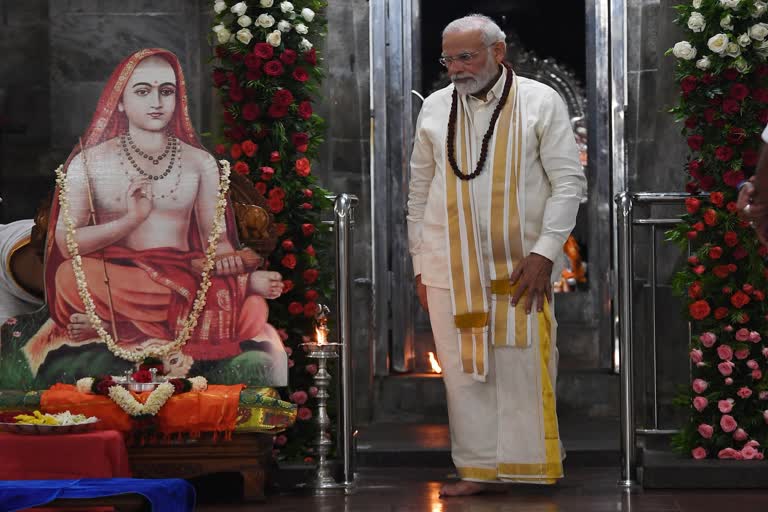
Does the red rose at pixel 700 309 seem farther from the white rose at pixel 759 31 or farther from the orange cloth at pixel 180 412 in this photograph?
the orange cloth at pixel 180 412

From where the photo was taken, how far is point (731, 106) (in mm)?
6938

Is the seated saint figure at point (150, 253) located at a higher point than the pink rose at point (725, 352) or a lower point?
higher

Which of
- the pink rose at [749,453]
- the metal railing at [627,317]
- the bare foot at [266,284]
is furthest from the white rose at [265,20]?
the pink rose at [749,453]

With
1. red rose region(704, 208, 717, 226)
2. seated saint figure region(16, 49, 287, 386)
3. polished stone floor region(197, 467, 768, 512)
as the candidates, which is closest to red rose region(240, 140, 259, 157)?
seated saint figure region(16, 49, 287, 386)

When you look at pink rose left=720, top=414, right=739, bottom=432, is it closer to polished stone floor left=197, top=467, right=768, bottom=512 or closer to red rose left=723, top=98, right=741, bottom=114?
polished stone floor left=197, top=467, right=768, bottom=512

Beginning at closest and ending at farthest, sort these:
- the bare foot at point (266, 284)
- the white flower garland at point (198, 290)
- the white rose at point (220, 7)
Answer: the white flower garland at point (198, 290) < the bare foot at point (266, 284) < the white rose at point (220, 7)

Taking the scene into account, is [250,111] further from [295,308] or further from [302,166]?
[295,308]

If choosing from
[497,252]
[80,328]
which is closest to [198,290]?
[80,328]

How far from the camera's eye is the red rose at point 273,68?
7.36 m

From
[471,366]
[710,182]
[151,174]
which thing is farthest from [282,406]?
[710,182]

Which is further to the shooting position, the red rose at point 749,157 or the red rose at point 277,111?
the red rose at point 277,111

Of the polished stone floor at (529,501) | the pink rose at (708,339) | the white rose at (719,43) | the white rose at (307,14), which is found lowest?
the polished stone floor at (529,501)

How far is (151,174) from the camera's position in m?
6.90

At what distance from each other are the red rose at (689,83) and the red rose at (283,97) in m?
1.92
